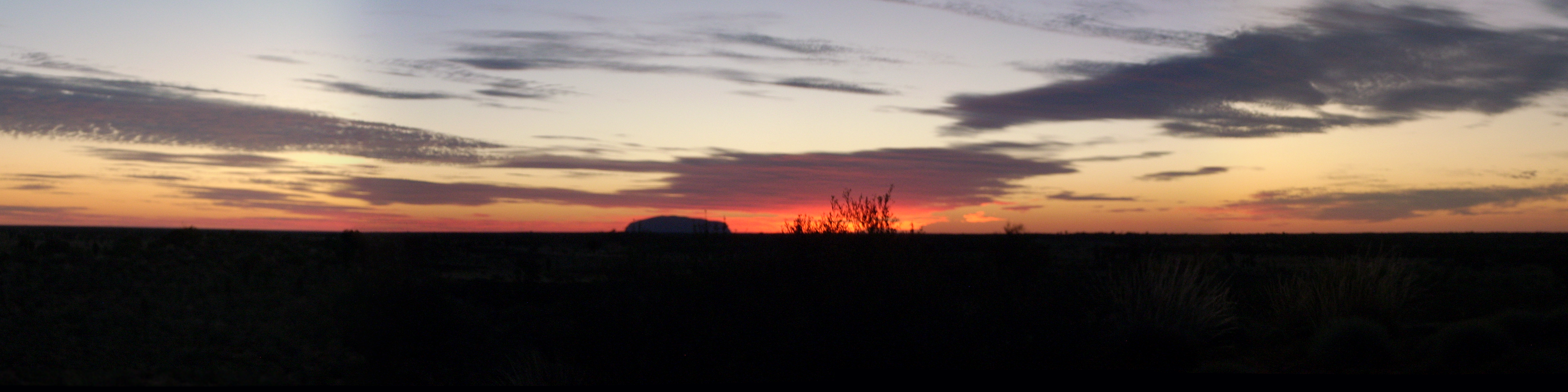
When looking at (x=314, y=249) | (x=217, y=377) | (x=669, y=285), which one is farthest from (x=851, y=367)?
(x=314, y=249)

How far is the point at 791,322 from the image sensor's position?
1203cm

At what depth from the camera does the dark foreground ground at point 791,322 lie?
11.5 m

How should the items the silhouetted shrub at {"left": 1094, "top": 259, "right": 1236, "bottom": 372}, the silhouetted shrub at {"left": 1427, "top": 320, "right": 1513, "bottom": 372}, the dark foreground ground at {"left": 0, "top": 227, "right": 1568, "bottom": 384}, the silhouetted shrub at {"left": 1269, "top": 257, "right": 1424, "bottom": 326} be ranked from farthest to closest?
the silhouetted shrub at {"left": 1269, "top": 257, "right": 1424, "bottom": 326}
the silhouetted shrub at {"left": 1094, "top": 259, "right": 1236, "bottom": 372}
the dark foreground ground at {"left": 0, "top": 227, "right": 1568, "bottom": 384}
the silhouetted shrub at {"left": 1427, "top": 320, "right": 1513, "bottom": 372}

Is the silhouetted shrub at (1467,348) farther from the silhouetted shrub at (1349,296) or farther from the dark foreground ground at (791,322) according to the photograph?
the silhouetted shrub at (1349,296)

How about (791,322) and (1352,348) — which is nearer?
(1352,348)

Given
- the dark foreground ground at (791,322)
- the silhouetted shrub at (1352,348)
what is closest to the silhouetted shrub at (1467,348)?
the dark foreground ground at (791,322)

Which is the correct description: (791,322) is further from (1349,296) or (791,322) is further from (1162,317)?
(1349,296)

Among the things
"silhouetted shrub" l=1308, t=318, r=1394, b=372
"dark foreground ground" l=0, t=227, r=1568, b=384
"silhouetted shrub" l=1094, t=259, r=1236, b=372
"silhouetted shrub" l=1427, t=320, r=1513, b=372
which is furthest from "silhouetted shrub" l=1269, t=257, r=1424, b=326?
→ "silhouetted shrub" l=1427, t=320, r=1513, b=372

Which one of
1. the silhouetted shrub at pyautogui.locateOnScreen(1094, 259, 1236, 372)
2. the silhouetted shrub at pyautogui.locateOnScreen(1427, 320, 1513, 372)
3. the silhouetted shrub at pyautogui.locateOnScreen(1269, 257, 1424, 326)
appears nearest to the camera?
the silhouetted shrub at pyautogui.locateOnScreen(1427, 320, 1513, 372)

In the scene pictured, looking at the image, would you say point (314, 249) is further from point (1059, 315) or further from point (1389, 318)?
point (1389, 318)

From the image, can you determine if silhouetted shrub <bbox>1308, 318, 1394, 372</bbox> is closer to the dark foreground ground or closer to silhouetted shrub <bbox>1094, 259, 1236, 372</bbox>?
the dark foreground ground

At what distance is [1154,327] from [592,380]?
8973mm

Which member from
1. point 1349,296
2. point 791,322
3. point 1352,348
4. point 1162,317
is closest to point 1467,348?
point 1352,348

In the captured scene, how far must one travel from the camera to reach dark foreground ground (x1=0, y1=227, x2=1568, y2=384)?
11.5m
